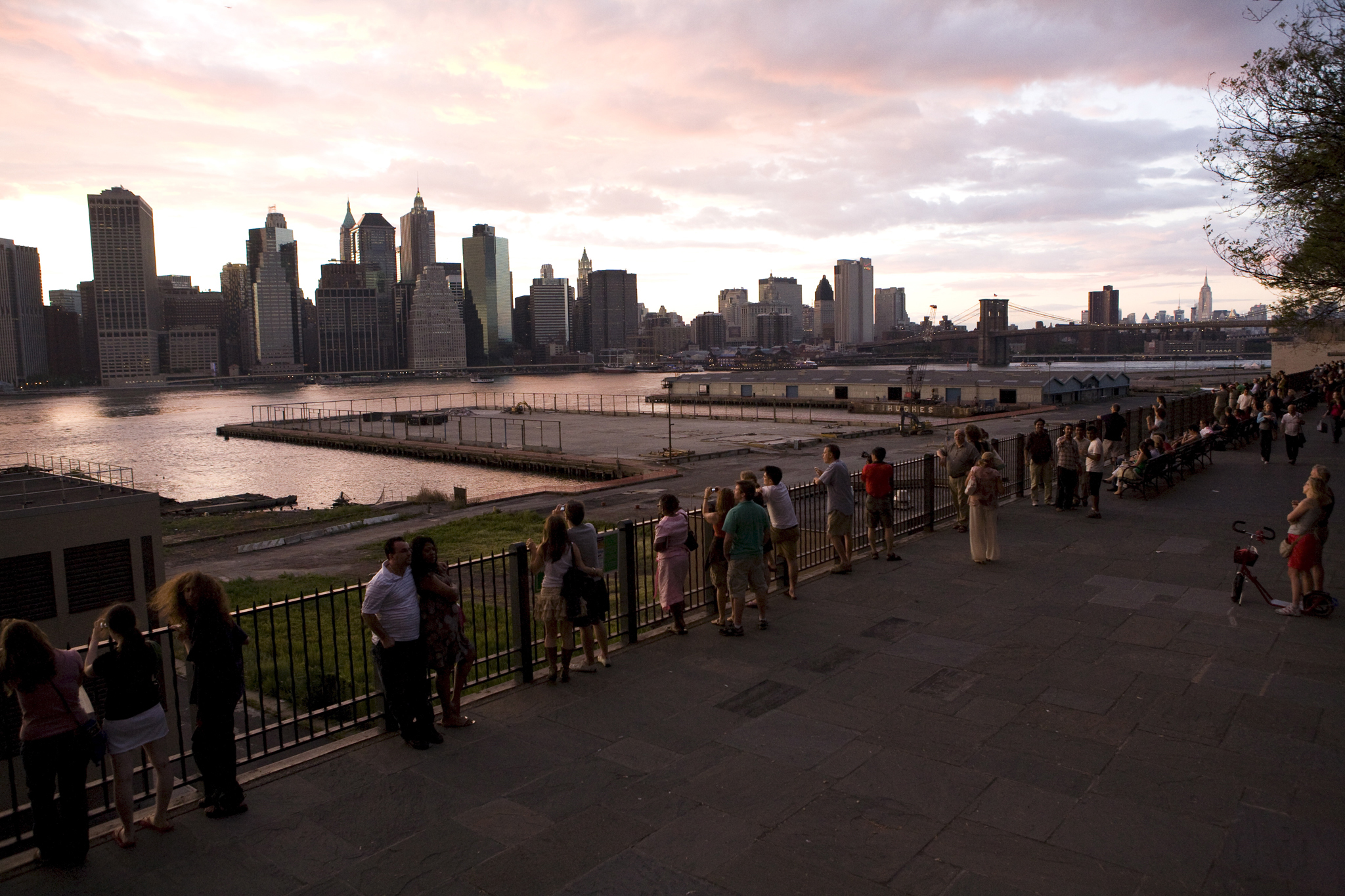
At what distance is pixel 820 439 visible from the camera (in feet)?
190

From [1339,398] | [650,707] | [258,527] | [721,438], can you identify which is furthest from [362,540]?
[721,438]

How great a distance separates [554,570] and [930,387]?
3369 inches

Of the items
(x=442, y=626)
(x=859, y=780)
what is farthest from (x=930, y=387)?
(x=442, y=626)

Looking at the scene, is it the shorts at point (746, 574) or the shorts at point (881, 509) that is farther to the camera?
the shorts at point (881, 509)

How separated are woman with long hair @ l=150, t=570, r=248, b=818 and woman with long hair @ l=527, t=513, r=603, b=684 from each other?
2.71 meters

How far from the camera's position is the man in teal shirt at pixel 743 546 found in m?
9.73

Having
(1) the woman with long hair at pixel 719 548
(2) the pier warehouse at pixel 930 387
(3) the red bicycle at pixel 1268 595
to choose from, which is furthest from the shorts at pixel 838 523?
(2) the pier warehouse at pixel 930 387

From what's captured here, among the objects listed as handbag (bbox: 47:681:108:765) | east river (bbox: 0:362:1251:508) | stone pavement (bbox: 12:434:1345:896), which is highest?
handbag (bbox: 47:681:108:765)

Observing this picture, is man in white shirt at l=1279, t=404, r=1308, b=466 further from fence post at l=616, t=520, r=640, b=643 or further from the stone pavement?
fence post at l=616, t=520, r=640, b=643

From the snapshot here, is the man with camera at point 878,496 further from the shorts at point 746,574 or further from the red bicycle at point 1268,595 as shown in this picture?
the red bicycle at point 1268,595

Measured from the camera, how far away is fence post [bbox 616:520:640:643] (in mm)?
9359

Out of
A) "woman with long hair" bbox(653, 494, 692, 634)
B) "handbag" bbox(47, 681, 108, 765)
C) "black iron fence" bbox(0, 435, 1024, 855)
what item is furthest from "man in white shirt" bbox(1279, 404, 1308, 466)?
"handbag" bbox(47, 681, 108, 765)

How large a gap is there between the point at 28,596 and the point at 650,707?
1650 cm

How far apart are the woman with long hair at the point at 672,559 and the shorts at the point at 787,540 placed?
161 cm
